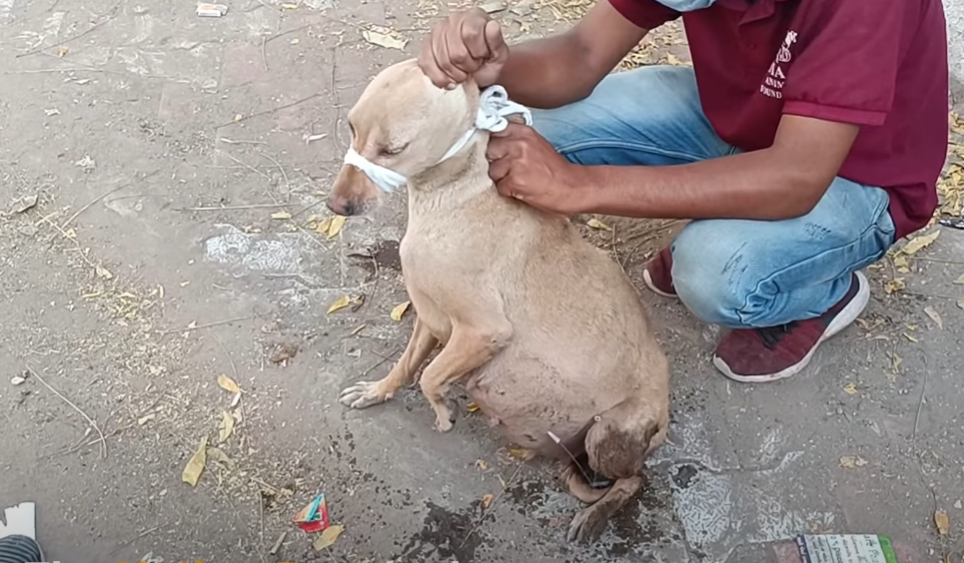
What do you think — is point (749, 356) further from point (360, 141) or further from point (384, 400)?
point (360, 141)

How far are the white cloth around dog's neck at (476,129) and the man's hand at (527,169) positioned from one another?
0.17ft

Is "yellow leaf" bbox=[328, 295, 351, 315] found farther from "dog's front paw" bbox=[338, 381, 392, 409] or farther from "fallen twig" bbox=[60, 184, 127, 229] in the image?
"fallen twig" bbox=[60, 184, 127, 229]

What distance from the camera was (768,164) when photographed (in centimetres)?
267

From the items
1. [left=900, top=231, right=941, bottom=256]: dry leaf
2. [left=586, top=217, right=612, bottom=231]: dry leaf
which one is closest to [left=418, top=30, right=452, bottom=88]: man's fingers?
[left=586, top=217, right=612, bottom=231]: dry leaf

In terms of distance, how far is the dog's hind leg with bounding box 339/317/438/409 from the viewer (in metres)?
3.12

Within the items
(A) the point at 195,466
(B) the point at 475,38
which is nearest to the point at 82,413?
(A) the point at 195,466

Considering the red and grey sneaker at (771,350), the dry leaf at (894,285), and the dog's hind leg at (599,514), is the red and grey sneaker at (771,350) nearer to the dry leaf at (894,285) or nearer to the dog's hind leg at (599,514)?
the dry leaf at (894,285)

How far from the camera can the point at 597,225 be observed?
417 centimetres

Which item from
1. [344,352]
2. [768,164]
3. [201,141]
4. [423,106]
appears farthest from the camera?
[201,141]

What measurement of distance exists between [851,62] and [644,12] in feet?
2.85

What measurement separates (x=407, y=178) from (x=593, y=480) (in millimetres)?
1239

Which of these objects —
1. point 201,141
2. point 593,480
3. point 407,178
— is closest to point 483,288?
point 407,178

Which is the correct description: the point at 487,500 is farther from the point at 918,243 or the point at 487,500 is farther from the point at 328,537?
the point at 918,243

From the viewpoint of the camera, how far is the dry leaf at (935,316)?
3.78 metres
